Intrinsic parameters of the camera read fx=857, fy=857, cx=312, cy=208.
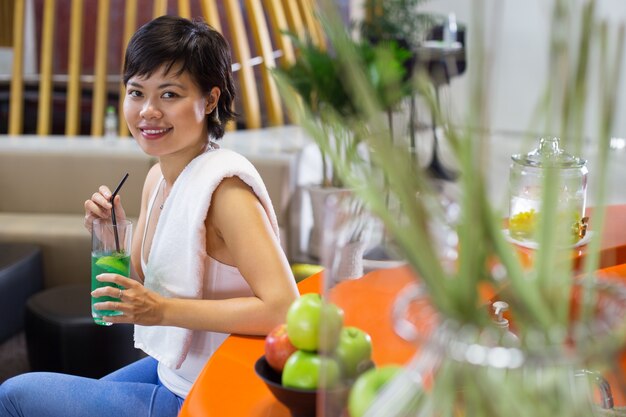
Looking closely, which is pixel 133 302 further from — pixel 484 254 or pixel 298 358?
pixel 484 254

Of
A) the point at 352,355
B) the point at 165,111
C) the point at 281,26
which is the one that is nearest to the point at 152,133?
the point at 165,111

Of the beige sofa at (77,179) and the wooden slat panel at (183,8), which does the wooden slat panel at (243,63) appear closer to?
the wooden slat panel at (183,8)

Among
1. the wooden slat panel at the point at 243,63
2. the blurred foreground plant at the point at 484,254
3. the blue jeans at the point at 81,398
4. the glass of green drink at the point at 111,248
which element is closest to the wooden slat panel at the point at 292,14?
the wooden slat panel at the point at 243,63

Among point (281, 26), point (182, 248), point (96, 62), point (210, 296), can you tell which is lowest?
point (210, 296)

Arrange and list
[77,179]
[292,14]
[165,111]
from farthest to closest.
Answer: [292,14] < [77,179] < [165,111]

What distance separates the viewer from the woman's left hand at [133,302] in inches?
64.7

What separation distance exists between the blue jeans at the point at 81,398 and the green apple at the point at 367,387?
911 mm

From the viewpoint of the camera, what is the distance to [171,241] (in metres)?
1.79

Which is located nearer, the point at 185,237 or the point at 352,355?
the point at 352,355

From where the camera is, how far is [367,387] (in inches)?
34.1

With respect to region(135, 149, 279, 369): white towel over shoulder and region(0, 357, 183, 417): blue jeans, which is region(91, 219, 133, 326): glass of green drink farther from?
region(0, 357, 183, 417): blue jeans

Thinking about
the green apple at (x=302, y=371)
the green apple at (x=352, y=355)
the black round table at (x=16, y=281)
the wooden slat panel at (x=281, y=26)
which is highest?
the wooden slat panel at (x=281, y=26)

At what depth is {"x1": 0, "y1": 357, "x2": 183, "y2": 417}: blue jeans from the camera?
1.70m

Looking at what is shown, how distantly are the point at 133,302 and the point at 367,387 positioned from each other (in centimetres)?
87
